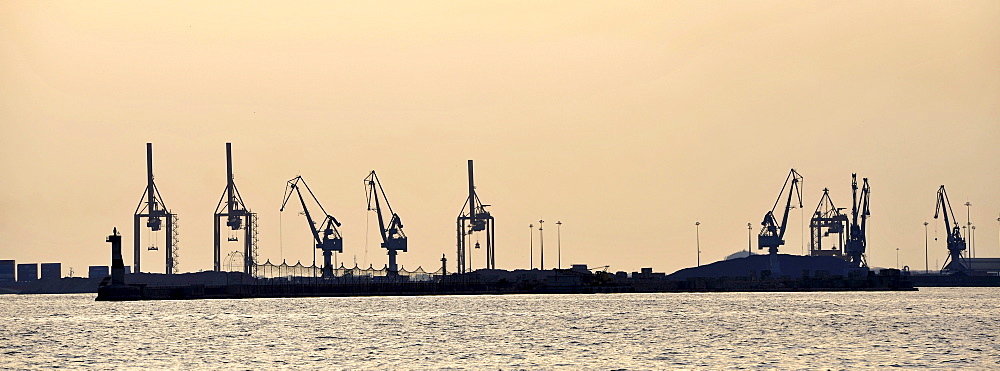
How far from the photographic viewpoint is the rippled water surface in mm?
103500

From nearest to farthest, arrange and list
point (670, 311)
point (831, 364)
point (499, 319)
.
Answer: point (831, 364)
point (499, 319)
point (670, 311)

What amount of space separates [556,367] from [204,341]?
37.3 m

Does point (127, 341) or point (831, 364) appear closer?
point (831, 364)

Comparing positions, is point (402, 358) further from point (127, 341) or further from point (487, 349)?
point (127, 341)

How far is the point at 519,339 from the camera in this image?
124m

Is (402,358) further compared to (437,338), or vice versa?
(437,338)

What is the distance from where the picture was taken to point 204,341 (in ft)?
415

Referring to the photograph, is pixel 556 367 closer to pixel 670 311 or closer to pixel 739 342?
pixel 739 342

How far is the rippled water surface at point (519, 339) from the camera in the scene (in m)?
104

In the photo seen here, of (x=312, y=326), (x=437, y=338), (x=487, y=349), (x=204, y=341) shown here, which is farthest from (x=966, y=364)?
(x=312, y=326)

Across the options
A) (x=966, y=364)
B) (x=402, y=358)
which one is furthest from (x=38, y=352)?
(x=966, y=364)

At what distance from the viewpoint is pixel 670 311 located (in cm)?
17988

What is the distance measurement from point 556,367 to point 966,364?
77.1 ft


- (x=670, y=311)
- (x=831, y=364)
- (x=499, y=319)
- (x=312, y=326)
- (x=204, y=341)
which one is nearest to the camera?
(x=831, y=364)
